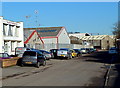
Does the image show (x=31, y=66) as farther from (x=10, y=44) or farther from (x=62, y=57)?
(x=10, y=44)

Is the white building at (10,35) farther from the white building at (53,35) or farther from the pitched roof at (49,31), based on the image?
the pitched roof at (49,31)

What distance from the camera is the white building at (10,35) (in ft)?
118

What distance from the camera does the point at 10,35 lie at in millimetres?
39719

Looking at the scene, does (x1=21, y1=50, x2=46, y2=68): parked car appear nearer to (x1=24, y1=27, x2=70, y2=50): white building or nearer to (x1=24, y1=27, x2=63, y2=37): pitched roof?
(x1=24, y1=27, x2=70, y2=50): white building

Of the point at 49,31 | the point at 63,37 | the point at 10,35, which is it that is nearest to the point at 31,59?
the point at 10,35

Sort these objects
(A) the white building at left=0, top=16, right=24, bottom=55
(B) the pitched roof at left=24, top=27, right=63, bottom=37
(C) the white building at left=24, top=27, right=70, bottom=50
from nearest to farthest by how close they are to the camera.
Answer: (A) the white building at left=0, top=16, right=24, bottom=55
(C) the white building at left=24, top=27, right=70, bottom=50
(B) the pitched roof at left=24, top=27, right=63, bottom=37

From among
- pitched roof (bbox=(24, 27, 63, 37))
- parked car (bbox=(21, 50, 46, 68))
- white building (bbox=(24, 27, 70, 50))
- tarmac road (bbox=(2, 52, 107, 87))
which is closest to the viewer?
tarmac road (bbox=(2, 52, 107, 87))

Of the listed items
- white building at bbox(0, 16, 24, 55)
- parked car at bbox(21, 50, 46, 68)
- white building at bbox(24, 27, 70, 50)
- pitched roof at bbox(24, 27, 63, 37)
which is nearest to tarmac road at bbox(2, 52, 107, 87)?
parked car at bbox(21, 50, 46, 68)

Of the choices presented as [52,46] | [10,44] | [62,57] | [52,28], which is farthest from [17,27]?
[52,28]

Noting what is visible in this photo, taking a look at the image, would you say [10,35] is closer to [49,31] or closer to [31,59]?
[31,59]

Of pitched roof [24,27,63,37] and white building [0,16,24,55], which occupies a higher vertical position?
pitched roof [24,27,63,37]

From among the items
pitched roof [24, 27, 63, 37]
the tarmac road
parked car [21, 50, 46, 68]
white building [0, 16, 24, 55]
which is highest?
pitched roof [24, 27, 63, 37]

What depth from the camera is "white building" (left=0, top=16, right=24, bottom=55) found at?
36062 mm

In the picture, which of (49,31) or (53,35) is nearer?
(53,35)
